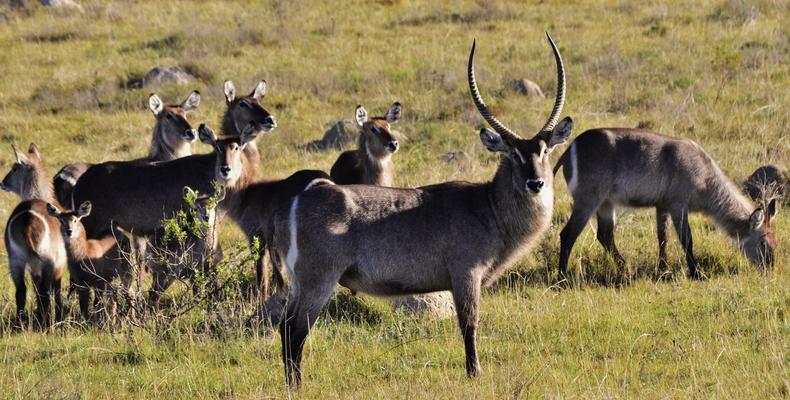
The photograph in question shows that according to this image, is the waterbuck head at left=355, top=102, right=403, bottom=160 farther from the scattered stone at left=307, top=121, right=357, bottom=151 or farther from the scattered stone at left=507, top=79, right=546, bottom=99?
the scattered stone at left=507, top=79, right=546, bottom=99

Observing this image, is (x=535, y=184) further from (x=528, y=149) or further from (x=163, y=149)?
(x=163, y=149)

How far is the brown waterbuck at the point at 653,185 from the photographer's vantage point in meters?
8.38

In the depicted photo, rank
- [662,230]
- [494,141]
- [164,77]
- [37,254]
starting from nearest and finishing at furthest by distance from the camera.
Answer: [494,141], [37,254], [662,230], [164,77]

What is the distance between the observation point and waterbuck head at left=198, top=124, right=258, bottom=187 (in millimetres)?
8109

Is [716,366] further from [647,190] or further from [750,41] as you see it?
[750,41]

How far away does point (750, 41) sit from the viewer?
16078 mm

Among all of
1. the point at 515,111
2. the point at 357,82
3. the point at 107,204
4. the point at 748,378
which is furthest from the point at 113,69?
the point at 748,378

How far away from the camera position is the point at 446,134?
509 inches

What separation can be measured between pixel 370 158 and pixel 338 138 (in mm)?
3639

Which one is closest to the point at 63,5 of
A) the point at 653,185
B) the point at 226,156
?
the point at 226,156

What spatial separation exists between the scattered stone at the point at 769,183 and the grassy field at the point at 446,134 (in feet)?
0.74

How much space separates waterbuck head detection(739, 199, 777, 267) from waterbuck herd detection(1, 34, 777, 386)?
0.04ft

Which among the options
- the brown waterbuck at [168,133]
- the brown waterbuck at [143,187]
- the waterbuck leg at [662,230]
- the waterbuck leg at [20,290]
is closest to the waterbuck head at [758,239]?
the waterbuck leg at [662,230]

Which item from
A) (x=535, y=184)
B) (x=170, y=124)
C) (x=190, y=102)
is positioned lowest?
(x=170, y=124)
